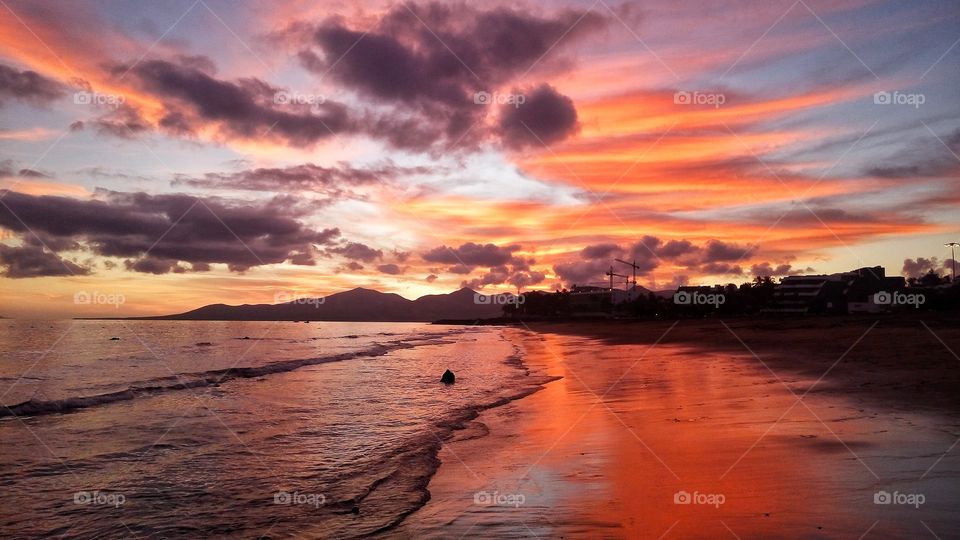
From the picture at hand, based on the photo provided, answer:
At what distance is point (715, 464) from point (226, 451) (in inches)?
388

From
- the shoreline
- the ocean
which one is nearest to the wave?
the ocean

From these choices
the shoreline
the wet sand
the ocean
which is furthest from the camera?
the shoreline

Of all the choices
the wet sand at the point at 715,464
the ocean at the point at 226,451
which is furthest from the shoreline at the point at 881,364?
the ocean at the point at 226,451

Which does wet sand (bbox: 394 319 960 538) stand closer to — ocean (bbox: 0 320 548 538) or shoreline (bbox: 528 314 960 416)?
shoreline (bbox: 528 314 960 416)

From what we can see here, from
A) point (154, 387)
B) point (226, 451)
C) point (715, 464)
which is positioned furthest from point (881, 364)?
point (154, 387)

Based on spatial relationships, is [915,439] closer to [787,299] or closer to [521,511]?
Result: [521,511]

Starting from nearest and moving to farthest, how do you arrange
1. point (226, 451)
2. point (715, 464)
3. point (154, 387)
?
point (715, 464)
point (226, 451)
point (154, 387)

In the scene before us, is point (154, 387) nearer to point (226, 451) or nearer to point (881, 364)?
point (226, 451)

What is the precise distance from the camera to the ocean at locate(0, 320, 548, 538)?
8.70m

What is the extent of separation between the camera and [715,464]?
9789mm

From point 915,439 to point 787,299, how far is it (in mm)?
129668

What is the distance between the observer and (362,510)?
887cm

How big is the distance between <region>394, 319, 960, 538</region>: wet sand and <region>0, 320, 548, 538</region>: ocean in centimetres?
121

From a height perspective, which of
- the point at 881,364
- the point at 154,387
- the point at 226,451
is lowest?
the point at 154,387
